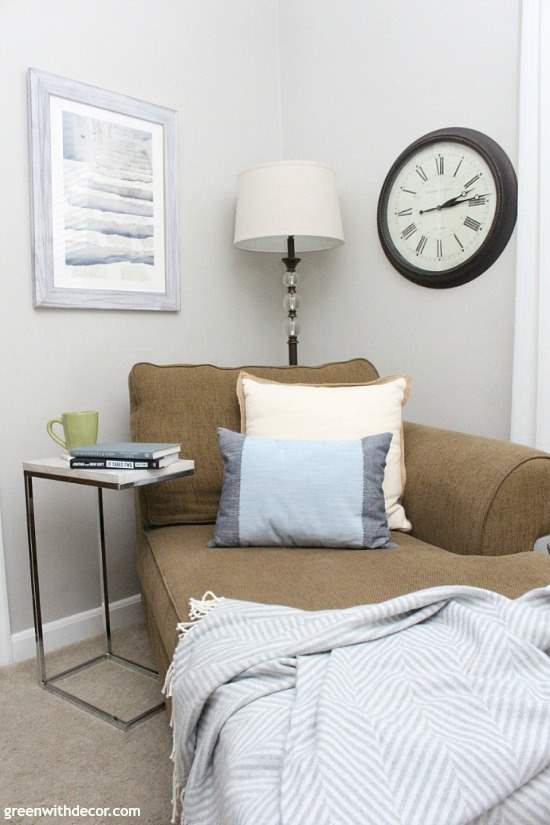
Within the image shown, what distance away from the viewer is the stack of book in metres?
1.56

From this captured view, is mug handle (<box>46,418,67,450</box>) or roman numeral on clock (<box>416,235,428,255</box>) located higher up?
roman numeral on clock (<box>416,235,428,255</box>)

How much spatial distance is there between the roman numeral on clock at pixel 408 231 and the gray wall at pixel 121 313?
2.00ft

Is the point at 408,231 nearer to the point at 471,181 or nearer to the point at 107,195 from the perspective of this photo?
the point at 471,181

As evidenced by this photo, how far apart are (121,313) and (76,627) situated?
101 centimetres

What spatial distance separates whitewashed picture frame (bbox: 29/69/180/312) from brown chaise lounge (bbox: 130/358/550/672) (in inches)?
14.9

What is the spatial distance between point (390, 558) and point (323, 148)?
170 cm

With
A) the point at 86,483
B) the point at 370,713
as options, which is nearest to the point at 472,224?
the point at 86,483

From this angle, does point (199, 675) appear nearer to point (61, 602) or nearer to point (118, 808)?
point (118, 808)

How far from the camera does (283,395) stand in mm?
1736

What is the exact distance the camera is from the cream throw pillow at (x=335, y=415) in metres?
1.67

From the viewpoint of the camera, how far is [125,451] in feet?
5.17

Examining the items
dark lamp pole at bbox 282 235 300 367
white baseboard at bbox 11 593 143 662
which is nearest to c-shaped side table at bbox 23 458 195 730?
white baseboard at bbox 11 593 143 662

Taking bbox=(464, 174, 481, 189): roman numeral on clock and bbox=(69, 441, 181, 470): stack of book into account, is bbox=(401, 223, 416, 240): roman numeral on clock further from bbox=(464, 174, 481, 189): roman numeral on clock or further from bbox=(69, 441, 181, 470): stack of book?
bbox=(69, 441, 181, 470): stack of book
